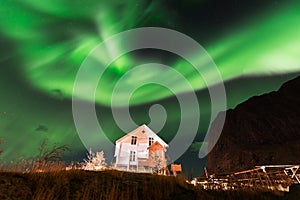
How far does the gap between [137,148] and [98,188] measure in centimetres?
2459

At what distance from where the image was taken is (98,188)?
5934mm

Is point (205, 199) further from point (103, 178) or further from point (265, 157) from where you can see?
point (265, 157)

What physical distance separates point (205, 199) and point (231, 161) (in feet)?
182

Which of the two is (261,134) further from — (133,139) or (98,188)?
(98,188)

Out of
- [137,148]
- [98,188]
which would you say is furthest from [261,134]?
[98,188]

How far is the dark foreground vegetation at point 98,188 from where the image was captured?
5.16m

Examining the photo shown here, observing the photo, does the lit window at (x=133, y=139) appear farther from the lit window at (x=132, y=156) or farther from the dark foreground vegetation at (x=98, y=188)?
the dark foreground vegetation at (x=98, y=188)

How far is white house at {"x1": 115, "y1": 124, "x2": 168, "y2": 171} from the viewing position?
2769cm

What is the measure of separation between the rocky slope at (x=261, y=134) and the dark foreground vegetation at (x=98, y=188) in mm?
46150

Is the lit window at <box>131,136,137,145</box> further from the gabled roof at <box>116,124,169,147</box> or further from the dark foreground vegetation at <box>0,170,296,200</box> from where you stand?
the dark foreground vegetation at <box>0,170,296,200</box>

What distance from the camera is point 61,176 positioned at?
6.21 meters

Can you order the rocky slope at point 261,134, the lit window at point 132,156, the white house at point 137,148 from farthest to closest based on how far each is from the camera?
the rocky slope at point 261,134 < the lit window at point 132,156 < the white house at point 137,148

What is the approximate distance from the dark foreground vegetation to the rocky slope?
151 ft

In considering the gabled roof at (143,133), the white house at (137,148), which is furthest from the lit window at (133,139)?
the gabled roof at (143,133)
